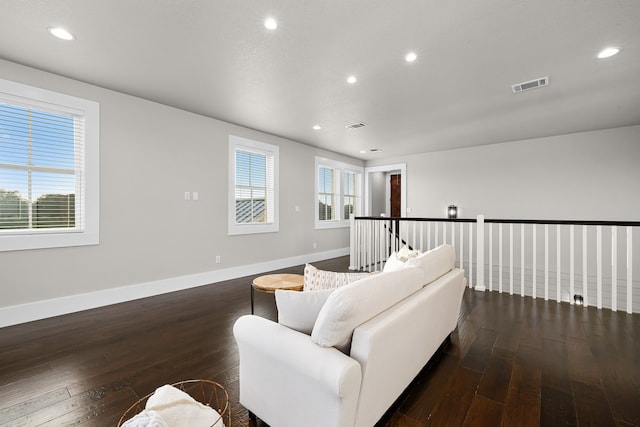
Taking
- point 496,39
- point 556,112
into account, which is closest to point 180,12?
point 496,39

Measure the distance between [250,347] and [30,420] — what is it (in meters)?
1.38

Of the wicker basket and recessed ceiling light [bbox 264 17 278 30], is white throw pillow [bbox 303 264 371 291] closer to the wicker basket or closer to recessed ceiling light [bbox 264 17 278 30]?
the wicker basket

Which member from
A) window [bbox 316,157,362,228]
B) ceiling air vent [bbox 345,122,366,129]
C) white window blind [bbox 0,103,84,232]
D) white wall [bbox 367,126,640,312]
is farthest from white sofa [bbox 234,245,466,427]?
window [bbox 316,157,362,228]

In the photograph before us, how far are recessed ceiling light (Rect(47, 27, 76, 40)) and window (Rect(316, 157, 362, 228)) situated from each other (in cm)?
466

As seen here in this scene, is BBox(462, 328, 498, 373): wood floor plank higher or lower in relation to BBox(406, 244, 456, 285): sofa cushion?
lower

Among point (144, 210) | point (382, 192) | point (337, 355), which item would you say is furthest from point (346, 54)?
point (382, 192)

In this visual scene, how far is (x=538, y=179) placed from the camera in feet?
18.7

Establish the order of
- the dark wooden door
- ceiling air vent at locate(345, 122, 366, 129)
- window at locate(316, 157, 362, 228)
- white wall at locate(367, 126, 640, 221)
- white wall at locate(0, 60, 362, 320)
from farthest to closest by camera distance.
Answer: the dark wooden door
window at locate(316, 157, 362, 228)
white wall at locate(367, 126, 640, 221)
ceiling air vent at locate(345, 122, 366, 129)
white wall at locate(0, 60, 362, 320)

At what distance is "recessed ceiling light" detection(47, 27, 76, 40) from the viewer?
2336 mm

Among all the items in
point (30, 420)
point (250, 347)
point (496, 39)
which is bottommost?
point (30, 420)

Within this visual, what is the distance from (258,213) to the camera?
538cm

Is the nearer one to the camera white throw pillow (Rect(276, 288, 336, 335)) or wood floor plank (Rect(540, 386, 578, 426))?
white throw pillow (Rect(276, 288, 336, 335))

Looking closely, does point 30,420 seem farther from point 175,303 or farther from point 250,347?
point 175,303

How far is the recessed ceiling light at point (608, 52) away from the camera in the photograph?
2.58 meters
